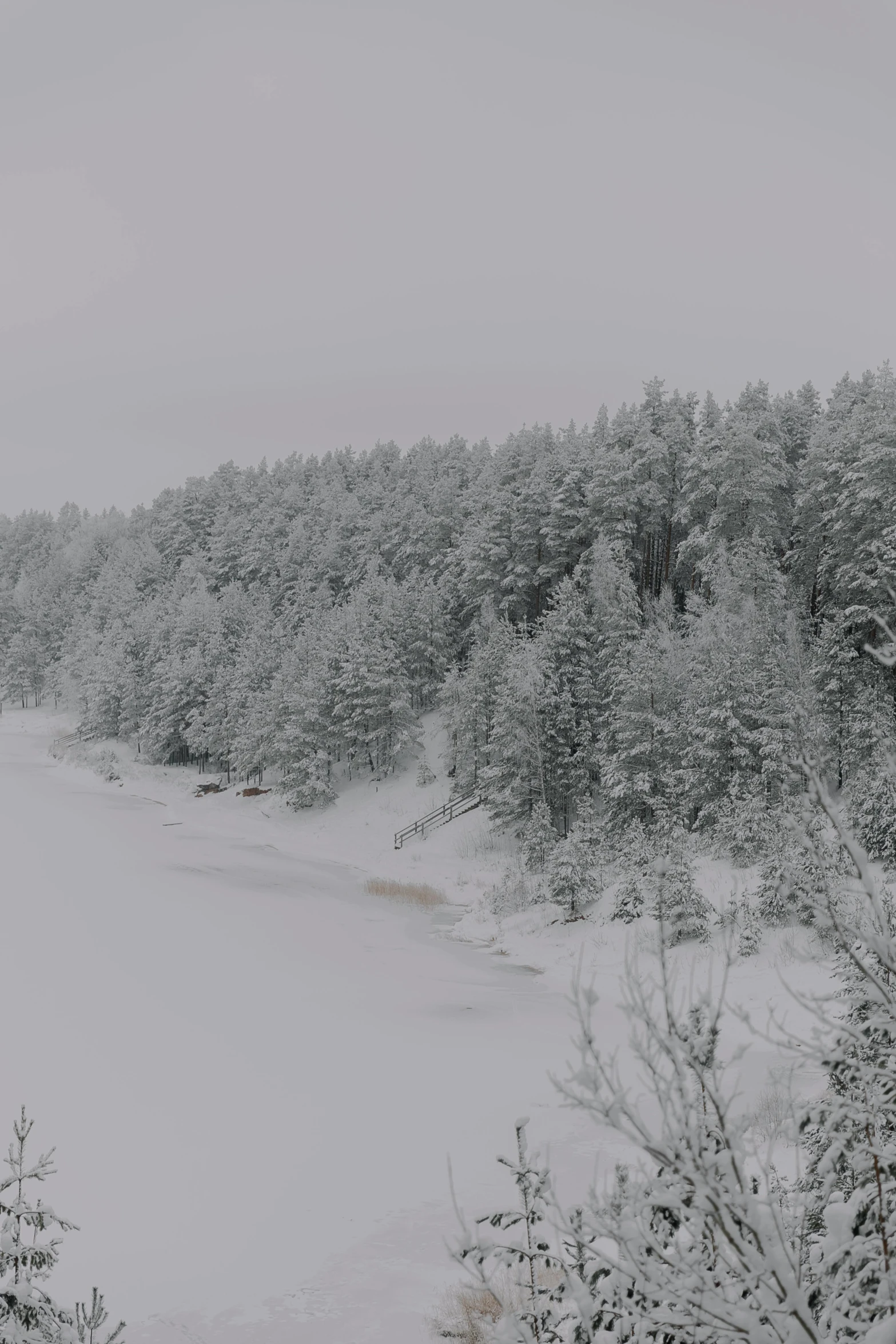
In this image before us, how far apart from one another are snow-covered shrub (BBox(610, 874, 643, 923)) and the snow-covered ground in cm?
74

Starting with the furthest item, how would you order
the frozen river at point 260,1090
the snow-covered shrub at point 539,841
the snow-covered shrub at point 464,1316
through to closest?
the snow-covered shrub at point 539,841
the frozen river at point 260,1090
the snow-covered shrub at point 464,1316

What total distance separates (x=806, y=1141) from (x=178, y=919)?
72.0 feet

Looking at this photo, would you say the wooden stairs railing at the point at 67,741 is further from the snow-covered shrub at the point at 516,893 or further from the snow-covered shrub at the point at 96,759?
the snow-covered shrub at the point at 516,893

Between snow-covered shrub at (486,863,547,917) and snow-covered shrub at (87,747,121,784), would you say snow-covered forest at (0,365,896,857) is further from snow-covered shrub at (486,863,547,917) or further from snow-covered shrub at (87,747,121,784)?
snow-covered shrub at (87,747,121,784)

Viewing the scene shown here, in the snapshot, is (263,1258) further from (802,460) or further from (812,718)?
(802,460)

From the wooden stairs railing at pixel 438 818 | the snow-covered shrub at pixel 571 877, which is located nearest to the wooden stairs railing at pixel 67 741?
the wooden stairs railing at pixel 438 818

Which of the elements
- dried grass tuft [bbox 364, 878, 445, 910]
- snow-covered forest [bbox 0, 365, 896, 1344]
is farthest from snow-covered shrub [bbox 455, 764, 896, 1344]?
dried grass tuft [bbox 364, 878, 445, 910]

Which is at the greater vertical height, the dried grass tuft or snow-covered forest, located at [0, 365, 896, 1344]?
snow-covered forest, located at [0, 365, 896, 1344]

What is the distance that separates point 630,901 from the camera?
23359 millimetres

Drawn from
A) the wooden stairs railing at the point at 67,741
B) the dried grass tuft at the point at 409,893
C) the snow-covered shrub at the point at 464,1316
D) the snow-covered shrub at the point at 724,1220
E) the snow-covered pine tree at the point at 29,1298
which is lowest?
the dried grass tuft at the point at 409,893

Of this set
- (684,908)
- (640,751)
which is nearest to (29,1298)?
(684,908)

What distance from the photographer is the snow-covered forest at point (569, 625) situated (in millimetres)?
28859

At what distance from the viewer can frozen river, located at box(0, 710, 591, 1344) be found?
1018 centimetres

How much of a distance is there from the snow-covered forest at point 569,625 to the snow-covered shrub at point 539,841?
2078mm
